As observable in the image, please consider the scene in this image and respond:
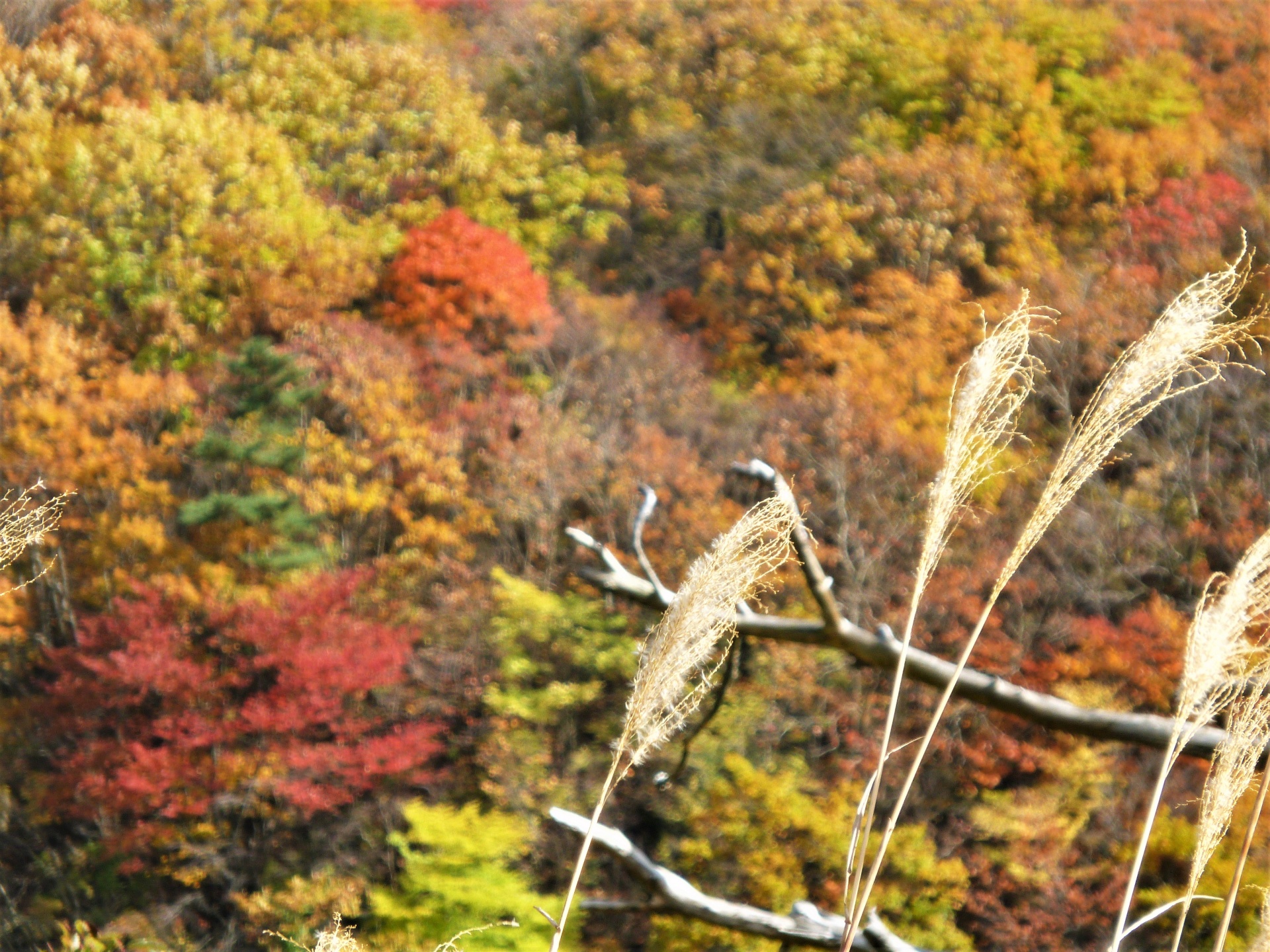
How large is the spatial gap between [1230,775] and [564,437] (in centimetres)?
1099

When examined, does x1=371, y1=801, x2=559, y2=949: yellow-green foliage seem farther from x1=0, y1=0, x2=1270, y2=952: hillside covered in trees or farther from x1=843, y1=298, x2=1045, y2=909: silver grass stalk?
x1=843, y1=298, x2=1045, y2=909: silver grass stalk

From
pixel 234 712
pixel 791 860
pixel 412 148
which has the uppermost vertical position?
pixel 412 148

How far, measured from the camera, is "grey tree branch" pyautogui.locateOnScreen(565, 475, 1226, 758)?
188cm

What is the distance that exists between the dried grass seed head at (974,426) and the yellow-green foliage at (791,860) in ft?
24.5

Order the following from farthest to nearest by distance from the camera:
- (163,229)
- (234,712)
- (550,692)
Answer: (163,229), (234,712), (550,692)

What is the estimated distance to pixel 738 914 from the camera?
6.31 ft

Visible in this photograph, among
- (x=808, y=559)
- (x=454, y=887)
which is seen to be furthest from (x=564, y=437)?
(x=808, y=559)

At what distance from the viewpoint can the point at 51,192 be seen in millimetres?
15141

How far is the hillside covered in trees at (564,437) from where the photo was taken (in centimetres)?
905

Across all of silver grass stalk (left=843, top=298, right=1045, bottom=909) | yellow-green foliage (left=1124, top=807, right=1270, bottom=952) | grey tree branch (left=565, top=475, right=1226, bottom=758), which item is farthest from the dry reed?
yellow-green foliage (left=1124, top=807, right=1270, bottom=952)

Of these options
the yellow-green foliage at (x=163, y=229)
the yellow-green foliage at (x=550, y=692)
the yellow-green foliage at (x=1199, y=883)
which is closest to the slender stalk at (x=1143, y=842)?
the yellow-green foliage at (x=1199, y=883)

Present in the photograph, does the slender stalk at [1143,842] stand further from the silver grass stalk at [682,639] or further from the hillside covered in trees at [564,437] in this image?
the hillside covered in trees at [564,437]

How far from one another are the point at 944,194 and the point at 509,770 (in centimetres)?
796

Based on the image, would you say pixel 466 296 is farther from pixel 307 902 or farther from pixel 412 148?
pixel 307 902
